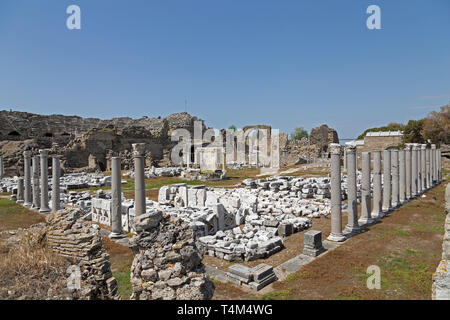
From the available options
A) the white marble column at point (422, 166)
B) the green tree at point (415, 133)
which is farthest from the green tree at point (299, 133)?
the white marble column at point (422, 166)

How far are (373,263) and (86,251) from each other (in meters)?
6.90

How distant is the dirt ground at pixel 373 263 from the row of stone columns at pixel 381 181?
0.65 m

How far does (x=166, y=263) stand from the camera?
4.39 metres

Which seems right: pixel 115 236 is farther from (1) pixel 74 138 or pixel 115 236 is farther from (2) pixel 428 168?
(1) pixel 74 138

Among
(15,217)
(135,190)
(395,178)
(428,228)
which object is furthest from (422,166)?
(15,217)

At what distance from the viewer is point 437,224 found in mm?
10359

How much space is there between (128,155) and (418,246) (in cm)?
3524

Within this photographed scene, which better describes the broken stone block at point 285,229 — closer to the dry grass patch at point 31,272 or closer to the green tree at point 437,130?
the dry grass patch at point 31,272

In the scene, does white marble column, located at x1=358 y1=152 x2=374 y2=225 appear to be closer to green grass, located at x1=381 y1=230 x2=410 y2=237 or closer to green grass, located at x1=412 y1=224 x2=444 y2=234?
green grass, located at x1=381 y1=230 x2=410 y2=237

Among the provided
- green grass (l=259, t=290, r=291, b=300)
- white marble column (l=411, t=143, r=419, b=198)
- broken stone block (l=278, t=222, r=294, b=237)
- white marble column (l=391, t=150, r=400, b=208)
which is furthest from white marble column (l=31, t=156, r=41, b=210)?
white marble column (l=411, t=143, r=419, b=198)

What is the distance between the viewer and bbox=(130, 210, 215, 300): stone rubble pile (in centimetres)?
418

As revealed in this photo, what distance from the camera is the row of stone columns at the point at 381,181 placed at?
29.2ft
